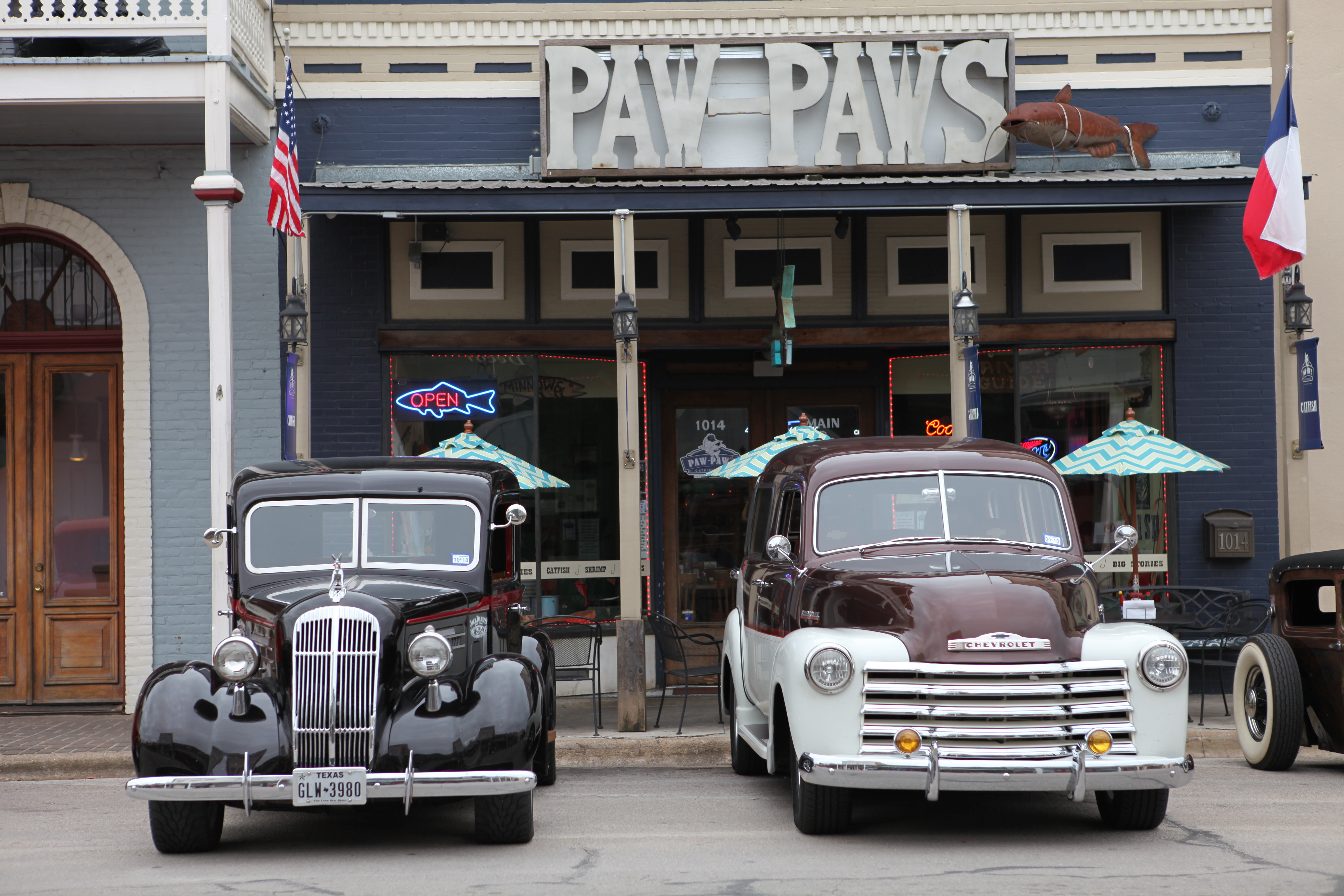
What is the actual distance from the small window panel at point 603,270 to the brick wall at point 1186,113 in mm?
3647

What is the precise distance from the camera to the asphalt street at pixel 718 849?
5.89 meters

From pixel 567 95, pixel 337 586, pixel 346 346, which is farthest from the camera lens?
pixel 346 346

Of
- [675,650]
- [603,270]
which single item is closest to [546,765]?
[675,650]

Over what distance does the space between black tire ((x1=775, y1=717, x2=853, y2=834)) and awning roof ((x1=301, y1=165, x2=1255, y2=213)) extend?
18.6 feet

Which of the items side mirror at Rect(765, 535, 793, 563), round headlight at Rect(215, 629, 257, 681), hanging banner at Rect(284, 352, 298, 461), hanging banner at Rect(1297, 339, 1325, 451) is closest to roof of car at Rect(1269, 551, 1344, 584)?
hanging banner at Rect(1297, 339, 1325, 451)

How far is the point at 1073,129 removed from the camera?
12.0 m

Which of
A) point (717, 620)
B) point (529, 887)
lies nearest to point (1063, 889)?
point (529, 887)

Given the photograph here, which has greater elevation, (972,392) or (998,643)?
(972,392)

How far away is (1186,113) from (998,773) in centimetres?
868

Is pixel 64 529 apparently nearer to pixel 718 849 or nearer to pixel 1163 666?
pixel 718 849

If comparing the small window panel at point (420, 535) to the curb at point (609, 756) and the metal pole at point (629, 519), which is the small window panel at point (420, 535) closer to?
the curb at point (609, 756)

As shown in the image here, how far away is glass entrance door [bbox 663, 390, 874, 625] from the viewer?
12.8 meters

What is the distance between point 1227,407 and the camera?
12305 mm

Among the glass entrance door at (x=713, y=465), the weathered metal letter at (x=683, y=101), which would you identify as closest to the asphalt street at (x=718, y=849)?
the glass entrance door at (x=713, y=465)
